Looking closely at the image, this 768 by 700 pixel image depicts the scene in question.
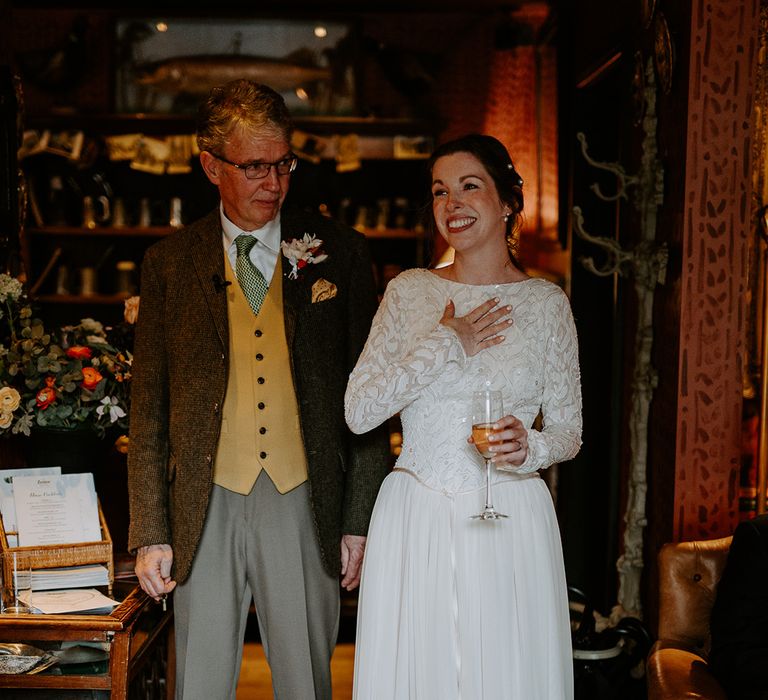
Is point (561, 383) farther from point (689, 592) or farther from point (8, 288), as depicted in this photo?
point (8, 288)

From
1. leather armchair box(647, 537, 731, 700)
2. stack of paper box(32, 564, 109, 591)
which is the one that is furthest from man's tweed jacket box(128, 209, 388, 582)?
leather armchair box(647, 537, 731, 700)

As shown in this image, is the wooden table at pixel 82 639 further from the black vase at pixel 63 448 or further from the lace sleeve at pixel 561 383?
the lace sleeve at pixel 561 383

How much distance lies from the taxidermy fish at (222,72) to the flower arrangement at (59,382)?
362 cm

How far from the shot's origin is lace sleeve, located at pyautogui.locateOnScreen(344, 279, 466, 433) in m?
2.03

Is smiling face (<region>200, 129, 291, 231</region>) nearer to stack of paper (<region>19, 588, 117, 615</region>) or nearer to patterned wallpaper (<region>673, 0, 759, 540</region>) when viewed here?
stack of paper (<region>19, 588, 117, 615</region>)

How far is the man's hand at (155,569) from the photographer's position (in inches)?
90.1

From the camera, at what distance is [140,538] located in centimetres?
227

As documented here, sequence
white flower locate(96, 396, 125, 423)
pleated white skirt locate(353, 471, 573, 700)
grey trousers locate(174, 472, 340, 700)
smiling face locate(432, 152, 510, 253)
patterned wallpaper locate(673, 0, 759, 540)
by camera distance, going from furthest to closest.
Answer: patterned wallpaper locate(673, 0, 759, 540) → white flower locate(96, 396, 125, 423) → grey trousers locate(174, 472, 340, 700) → smiling face locate(432, 152, 510, 253) → pleated white skirt locate(353, 471, 573, 700)

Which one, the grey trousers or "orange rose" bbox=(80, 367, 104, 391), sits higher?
"orange rose" bbox=(80, 367, 104, 391)

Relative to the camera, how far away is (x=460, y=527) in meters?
2.05

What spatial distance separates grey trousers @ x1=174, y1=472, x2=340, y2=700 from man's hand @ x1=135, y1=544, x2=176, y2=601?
0.04 metres

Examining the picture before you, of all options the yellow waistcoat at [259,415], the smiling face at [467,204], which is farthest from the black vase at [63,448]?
the smiling face at [467,204]

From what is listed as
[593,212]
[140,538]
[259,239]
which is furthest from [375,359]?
[593,212]

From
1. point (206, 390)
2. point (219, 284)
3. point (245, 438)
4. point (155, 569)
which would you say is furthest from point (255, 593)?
point (219, 284)
